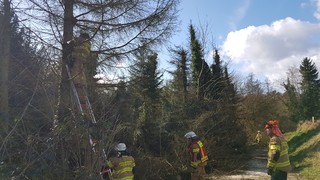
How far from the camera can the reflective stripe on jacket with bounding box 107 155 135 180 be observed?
689 centimetres

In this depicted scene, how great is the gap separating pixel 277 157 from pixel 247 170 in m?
7.40

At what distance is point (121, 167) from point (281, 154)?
356 cm

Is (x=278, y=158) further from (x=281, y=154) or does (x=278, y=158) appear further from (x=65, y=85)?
(x=65, y=85)

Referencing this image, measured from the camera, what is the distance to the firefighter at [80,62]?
7719 mm

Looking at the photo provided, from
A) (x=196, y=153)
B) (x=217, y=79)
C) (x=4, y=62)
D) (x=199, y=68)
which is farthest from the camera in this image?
(x=199, y=68)

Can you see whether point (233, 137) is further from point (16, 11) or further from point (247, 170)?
point (16, 11)

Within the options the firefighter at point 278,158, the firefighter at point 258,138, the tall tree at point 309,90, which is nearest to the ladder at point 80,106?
the firefighter at point 278,158

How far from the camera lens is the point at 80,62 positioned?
815 centimetres

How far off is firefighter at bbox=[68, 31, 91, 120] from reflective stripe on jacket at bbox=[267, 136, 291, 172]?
4.10 metres

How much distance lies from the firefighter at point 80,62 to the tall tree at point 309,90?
131 feet

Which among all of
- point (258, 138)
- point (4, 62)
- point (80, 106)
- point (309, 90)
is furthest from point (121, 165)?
point (309, 90)

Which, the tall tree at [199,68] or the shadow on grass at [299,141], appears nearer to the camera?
the shadow on grass at [299,141]

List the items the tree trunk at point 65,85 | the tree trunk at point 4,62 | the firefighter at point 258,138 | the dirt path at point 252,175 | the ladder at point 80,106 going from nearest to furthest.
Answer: the tree trunk at point 65,85
the ladder at point 80,106
the tree trunk at point 4,62
the dirt path at point 252,175
the firefighter at point 258,138

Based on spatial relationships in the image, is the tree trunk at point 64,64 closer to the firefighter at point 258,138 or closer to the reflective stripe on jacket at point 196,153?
the reflective stripe on jacket at point 196,153
